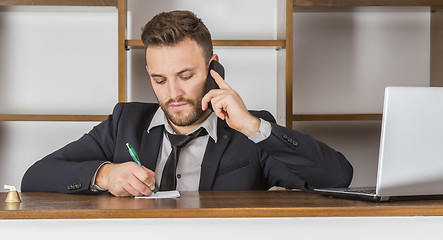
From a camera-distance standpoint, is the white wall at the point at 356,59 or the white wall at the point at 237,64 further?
the white wall at the point at 356,59

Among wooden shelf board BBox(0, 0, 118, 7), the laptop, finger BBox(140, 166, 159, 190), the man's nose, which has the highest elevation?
wooden shelf board BBox(0, 0, 118, 7)

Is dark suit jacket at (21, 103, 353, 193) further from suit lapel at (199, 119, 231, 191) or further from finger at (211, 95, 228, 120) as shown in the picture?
finger at (211, 95, 228, 120)

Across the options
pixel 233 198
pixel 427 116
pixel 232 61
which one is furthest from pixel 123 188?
pixel 232 61

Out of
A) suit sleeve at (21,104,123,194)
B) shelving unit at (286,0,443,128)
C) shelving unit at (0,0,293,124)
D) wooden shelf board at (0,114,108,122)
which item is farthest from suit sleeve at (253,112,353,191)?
wooden shelf board at (0,114,108,122)

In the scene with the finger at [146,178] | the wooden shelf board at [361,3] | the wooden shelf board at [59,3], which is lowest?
the finger at [146,178]

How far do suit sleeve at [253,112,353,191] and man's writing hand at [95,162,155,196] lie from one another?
0.42m

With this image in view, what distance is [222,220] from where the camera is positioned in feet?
4.27

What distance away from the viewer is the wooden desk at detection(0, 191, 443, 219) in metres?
1.28

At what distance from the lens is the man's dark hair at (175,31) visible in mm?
2230

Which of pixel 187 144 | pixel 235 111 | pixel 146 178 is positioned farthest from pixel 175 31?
pixel 146 178

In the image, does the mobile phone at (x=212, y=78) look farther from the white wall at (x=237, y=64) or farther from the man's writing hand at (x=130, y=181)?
the white wall at (x=237, y=64)

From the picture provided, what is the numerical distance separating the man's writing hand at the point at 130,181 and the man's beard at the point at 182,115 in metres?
0.55

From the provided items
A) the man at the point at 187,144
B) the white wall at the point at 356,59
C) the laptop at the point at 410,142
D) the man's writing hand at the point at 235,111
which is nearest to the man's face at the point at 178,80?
the man at the point at 187,144

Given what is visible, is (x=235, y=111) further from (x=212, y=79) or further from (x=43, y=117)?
(x=43, y=117)
